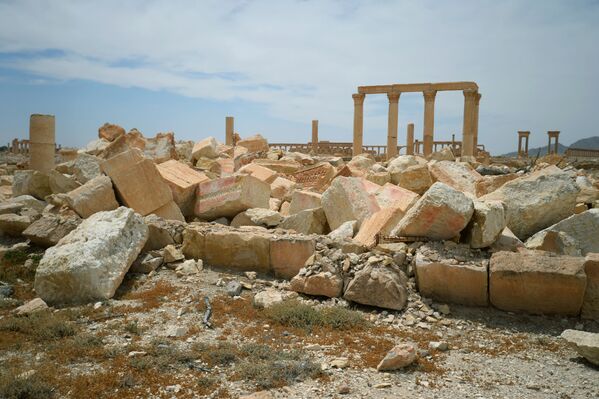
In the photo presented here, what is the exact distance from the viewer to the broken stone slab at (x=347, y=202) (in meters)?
7.97

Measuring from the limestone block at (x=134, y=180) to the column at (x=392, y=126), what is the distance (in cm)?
1770

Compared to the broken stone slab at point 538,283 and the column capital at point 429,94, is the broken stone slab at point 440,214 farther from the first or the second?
the column capital at point 429,94

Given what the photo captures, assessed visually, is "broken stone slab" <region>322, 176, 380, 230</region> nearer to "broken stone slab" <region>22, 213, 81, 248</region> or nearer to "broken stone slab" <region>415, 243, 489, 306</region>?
"broken stone slab" <region>415, 243, 489, 306</region>

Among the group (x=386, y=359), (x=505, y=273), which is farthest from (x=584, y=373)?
(x=386, y=359)

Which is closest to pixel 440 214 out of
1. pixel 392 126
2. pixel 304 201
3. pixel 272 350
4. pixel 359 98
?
pixel 272 350

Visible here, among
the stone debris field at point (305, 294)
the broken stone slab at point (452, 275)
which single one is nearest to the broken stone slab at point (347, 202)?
the stone debris field at point (305, 294)


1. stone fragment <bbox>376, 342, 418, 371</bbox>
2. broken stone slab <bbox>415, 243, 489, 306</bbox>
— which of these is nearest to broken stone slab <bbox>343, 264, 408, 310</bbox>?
broken stone slab <bbox>415, 243, 489, 306</bbox>

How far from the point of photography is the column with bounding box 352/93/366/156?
25.7 meters

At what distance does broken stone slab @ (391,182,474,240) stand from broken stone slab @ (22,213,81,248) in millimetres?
5137

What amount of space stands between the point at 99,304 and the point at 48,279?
717mm

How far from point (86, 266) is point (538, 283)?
5165 millimetres

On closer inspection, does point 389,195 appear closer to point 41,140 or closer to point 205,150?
point 205,150

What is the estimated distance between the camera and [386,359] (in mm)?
4125

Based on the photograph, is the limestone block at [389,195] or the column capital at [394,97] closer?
the limestone block at [389,195]
